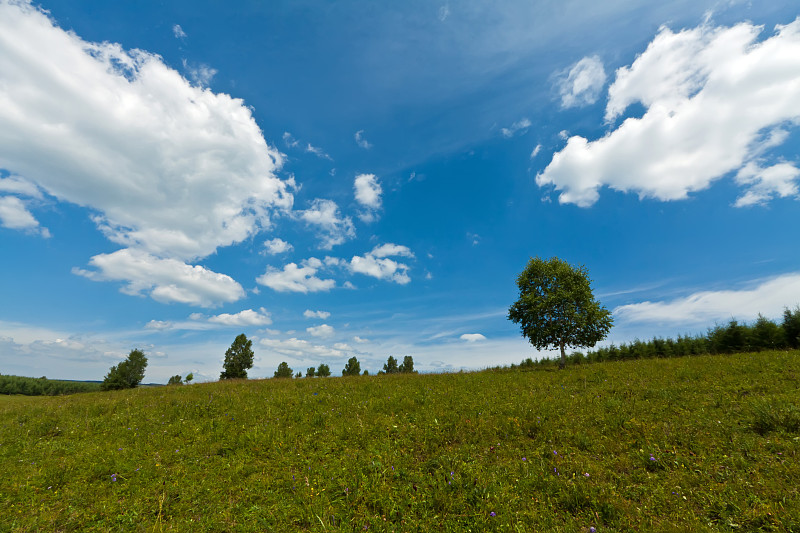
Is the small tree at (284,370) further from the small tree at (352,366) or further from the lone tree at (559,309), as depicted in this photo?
the lone tree at (559,309)

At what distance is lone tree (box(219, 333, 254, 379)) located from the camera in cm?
4966

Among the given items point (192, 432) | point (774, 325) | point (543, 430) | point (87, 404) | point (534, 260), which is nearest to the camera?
point (543, 430)

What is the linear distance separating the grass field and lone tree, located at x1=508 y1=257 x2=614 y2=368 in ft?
39.5

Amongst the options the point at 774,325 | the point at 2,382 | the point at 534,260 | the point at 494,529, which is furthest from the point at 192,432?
the point at 2,382

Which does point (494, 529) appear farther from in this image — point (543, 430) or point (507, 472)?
point (543, 430)

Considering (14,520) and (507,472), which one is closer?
(14,520)

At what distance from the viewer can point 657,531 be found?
5680 millimetres

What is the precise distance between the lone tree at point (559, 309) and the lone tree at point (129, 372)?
54069 millimetres

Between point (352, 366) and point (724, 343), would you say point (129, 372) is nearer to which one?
point (352, 366)

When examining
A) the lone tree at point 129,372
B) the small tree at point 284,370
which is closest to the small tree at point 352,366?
the small tree at point 284,370

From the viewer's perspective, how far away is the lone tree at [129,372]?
146 feet

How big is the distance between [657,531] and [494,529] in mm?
2881

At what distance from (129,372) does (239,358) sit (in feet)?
48.6

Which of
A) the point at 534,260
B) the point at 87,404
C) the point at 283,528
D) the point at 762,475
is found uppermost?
the point at 534,260
